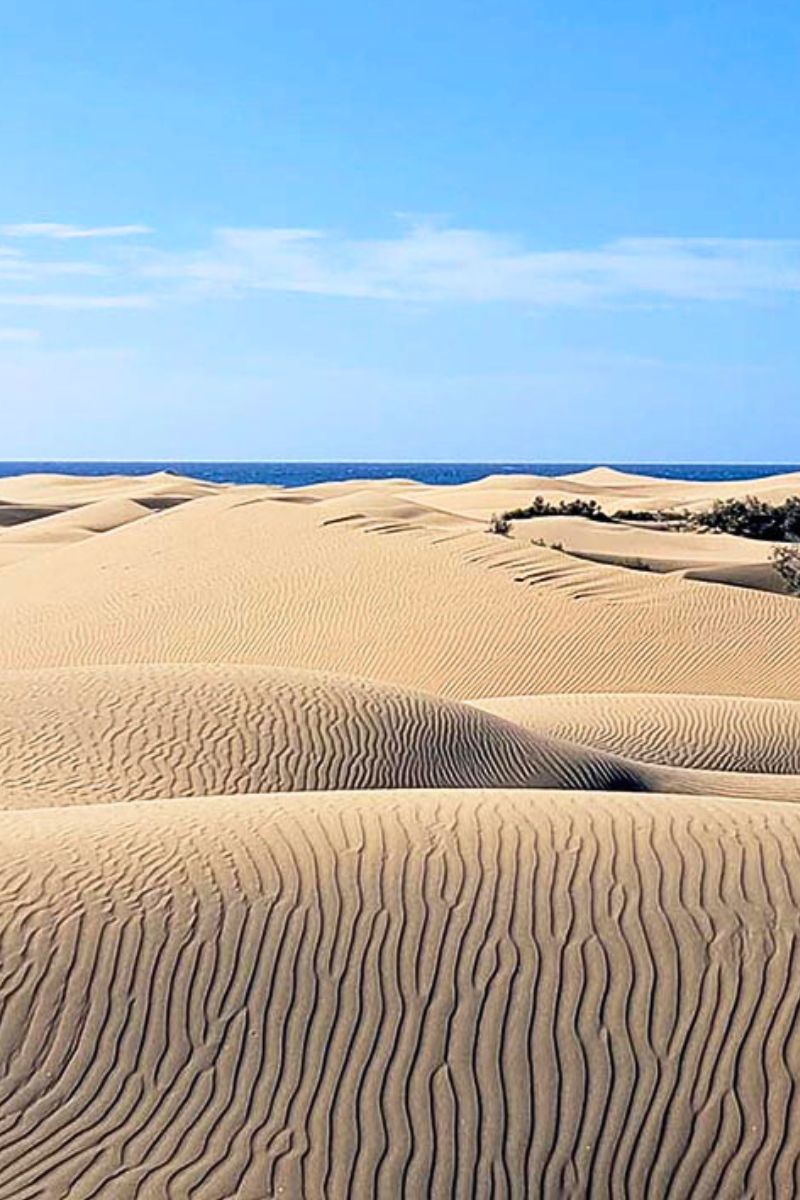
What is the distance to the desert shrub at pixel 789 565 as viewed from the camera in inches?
953

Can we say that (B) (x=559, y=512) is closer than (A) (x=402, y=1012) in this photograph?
No

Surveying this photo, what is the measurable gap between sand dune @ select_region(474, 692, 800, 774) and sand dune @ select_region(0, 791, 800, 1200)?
20.6 ft

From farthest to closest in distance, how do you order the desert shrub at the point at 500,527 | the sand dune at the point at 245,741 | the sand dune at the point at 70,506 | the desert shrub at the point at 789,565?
the sand dune at the point at 70,506
the desert shrub at the point at 500,527
the desert shrub at the point at 789,565
the sand dune at the point at 245,741

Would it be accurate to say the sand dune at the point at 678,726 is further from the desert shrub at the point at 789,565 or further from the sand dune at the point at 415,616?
the desert shrub at the point at 789,565

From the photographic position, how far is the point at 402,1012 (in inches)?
235

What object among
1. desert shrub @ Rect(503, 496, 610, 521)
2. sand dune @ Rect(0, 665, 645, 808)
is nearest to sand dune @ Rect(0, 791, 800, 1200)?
sand dune @ Rect(0, 665, 645, 808)

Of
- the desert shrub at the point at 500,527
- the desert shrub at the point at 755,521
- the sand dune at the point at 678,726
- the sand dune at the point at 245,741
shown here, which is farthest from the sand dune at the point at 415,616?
the desert shrub at the point at 755,521

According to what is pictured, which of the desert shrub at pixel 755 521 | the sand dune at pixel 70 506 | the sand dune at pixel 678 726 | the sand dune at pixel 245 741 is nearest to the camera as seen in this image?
the sand dune at pixel 245 741

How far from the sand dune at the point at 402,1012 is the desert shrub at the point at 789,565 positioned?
17.4 meters

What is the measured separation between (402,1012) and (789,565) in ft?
65.9

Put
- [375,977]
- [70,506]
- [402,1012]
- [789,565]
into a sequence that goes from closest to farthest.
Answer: [402,1012] → [375,977] → [789,565] → [70,506]

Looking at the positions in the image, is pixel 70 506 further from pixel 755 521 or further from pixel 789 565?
pixel 789 565

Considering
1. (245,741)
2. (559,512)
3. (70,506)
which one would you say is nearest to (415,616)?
(245,741)

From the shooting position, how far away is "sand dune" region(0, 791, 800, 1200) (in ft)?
17.8
